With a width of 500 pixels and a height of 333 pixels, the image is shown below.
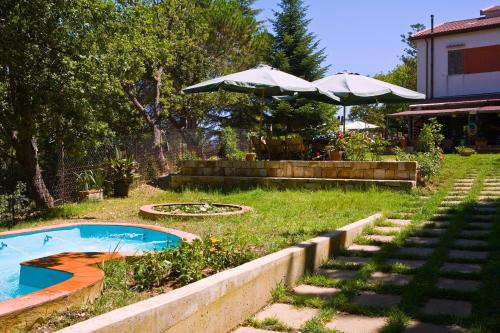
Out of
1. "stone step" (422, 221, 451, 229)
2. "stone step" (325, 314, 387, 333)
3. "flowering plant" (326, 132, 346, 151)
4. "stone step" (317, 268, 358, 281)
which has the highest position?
"flowering plant" (326, 132, 346, 151)

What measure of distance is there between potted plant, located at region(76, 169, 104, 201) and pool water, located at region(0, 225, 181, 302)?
370 centimetres

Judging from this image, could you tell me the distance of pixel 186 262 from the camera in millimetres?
3885

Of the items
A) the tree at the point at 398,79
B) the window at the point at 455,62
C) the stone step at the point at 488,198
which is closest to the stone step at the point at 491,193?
the stone step at the point at 488,198

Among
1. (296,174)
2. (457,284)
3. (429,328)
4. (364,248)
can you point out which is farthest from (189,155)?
(429,328)

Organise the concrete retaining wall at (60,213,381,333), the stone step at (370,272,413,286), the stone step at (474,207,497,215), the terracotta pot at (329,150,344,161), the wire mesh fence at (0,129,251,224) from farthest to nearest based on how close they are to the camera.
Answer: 1. the terracotta pot at (329,150,344,161)
2. the wire mesh fence at (0,129,251,224)
3. the stone step at (474,207,497,215)
4. the stone step at (370,272,413,286)
5. the concrete retaining wall at (60,213,381,333)

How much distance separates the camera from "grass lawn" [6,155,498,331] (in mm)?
3707

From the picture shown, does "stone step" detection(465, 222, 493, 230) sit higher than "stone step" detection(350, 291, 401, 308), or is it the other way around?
"stone step" detection(465, 222, 493, 230)

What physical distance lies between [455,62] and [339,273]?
23.6 metres

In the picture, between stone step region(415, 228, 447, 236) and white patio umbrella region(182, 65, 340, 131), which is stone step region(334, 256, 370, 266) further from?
white patio umbrella region(182, 65, 340, 131)

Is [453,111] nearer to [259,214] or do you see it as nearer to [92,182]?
[92,182]

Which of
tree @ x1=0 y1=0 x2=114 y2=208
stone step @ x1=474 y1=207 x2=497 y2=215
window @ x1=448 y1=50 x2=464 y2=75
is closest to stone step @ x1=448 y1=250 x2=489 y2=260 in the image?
stone step @ x1=474 y1=207 x2=497 y2=215

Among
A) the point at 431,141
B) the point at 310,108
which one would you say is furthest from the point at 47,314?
the point at 310,108

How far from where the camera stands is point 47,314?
118 inches

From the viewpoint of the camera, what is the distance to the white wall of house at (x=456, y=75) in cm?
2412
